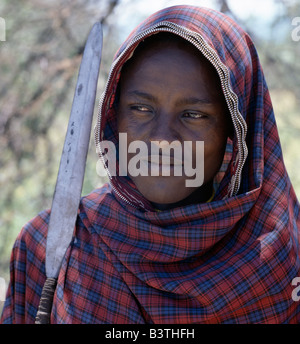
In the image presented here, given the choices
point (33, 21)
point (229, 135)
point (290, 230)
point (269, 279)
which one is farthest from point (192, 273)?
point (33, 21)

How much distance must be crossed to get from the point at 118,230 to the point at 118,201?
12 cm

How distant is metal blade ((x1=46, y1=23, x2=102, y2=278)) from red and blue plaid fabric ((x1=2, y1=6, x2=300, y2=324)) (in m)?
0.05

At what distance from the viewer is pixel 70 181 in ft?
5.87

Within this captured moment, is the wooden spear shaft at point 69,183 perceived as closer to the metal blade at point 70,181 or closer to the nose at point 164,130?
the metal blade at point 70,181

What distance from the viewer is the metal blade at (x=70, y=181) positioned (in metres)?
1.79

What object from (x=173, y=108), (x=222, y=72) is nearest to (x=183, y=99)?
(x=173, y=108)

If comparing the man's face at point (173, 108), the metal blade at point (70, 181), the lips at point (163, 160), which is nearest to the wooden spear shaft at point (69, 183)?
the metal blade at point (70, 181)

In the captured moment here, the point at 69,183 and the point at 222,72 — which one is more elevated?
the point at 222,72

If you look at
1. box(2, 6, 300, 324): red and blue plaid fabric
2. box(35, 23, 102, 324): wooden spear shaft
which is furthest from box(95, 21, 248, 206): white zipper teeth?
box(35, 23, 102, 324): wooden spear shaft

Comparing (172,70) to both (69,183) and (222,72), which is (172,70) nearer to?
(222,72)

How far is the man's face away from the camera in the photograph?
5.44 feet

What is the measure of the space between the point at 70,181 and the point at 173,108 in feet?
1.49

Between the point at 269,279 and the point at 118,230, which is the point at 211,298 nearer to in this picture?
the point at 269,279

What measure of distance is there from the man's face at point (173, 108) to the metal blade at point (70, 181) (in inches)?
6.0
